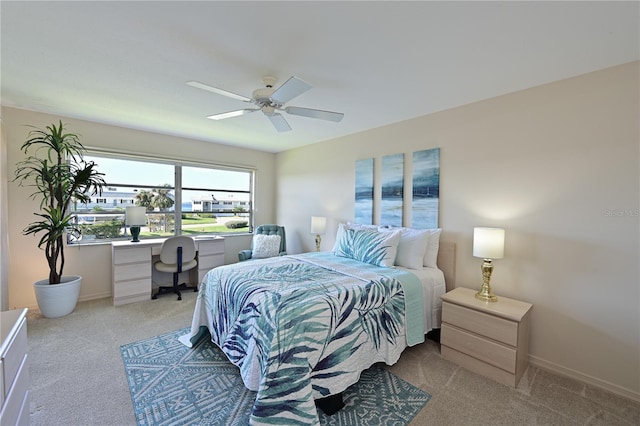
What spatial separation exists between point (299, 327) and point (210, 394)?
2.96 feet

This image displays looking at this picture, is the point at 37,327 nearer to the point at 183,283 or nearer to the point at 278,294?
the point at 183,283

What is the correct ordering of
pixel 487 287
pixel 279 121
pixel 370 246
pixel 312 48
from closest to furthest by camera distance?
pixel 312 48 < pixel 487 287 < pixel 279 121 < pixel 370 246

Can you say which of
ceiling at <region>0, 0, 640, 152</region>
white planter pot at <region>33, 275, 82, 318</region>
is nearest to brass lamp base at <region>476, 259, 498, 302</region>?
ceiling at <region>0, 0, 640, 152</region>

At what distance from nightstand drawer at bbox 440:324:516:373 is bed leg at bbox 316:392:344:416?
4.01 ft

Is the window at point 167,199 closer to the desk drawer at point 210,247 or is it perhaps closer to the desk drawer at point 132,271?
the desk drawer at point 210,247

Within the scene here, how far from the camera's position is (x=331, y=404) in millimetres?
1769

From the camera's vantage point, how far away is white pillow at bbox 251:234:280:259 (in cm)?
443

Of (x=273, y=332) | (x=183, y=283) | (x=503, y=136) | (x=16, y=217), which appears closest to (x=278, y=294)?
(x=273, y=332)

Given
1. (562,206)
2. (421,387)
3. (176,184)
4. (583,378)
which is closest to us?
(421,387)

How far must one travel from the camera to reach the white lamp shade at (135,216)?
3859mm

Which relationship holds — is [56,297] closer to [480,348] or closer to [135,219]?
[135,219]

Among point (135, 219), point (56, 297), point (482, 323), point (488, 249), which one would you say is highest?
point (135, 219)

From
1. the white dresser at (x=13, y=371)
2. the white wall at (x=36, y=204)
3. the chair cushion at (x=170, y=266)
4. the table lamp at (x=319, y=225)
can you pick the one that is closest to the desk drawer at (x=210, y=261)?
the chair cushion at (x=170, y=266)

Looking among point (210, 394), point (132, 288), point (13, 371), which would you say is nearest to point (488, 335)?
point (210, 394)
